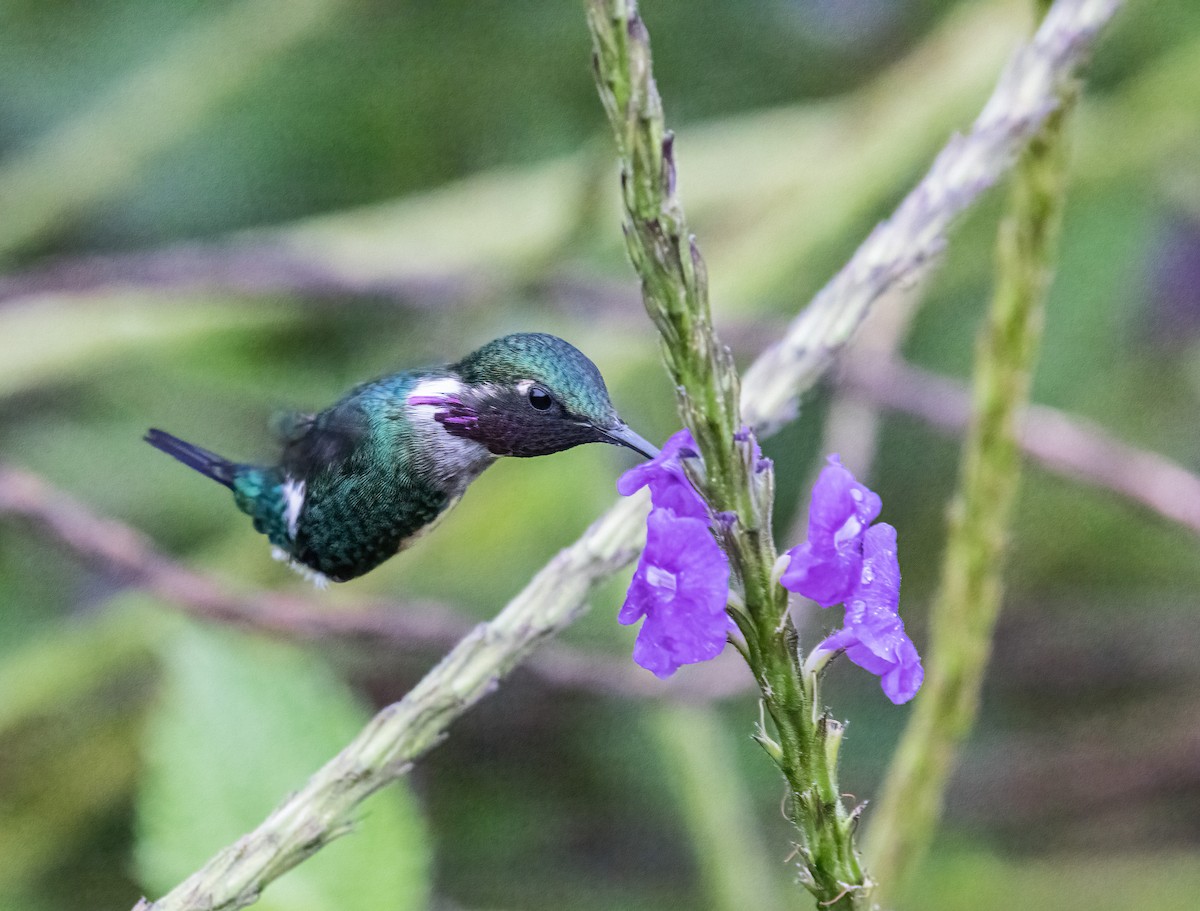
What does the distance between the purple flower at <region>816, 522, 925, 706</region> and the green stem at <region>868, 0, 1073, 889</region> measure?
1.88ft

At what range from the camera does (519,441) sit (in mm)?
982

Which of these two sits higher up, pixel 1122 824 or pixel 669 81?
pixel 669 81

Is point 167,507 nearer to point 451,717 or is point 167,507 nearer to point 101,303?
point 101,303

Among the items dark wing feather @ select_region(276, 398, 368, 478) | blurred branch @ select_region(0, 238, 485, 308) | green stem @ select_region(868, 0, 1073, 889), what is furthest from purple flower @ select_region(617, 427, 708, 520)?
blurred branch @ select_region(0, 238, 485, 308)

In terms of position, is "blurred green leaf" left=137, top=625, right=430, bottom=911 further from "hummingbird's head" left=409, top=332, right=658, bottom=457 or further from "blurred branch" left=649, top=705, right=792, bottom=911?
"blurred branch" left=649, top=705, right=792, bottom=911

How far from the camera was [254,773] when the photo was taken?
1356 mm

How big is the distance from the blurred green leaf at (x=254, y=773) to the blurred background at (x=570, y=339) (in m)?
0.26

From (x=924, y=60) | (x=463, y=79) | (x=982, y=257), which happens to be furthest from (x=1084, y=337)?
(x=463, y=79)

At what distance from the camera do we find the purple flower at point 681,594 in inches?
25.8

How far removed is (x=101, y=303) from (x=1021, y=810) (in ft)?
6.01

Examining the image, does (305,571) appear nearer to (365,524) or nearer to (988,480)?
(365,524)

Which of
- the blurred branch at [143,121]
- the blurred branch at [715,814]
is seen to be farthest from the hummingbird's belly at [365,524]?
the blurred branch at [143,121]

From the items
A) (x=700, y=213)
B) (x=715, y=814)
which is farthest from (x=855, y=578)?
(x=700, y=213)

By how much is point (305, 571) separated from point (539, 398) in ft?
1.16
